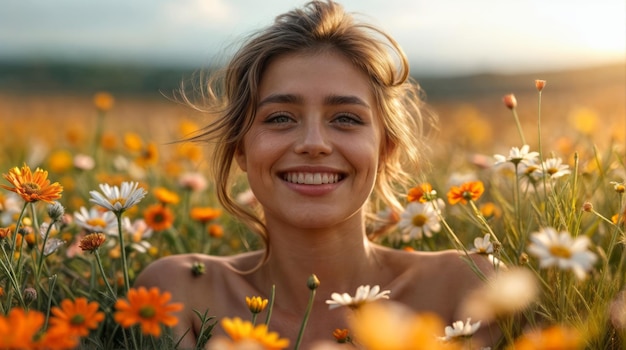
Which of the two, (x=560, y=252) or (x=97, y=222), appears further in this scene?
(x=97, y=222)

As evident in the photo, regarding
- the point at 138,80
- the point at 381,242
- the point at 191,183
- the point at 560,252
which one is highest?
the point at 560,252

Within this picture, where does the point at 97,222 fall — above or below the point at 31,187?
below

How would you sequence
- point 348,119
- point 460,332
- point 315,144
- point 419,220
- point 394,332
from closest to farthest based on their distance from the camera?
point 394,332 < point 460,332 < point 315,144 < point 348,119 < point 419,220

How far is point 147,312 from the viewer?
53.3 inches

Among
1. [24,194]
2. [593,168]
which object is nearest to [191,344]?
[24,194]

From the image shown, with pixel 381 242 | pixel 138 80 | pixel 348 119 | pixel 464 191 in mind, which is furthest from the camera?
pixel 138 80

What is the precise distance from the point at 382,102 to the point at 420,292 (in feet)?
2.02

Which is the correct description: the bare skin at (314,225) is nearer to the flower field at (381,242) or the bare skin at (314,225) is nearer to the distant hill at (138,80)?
the flower field at (381,242)

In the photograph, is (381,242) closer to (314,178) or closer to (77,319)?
(314,178)

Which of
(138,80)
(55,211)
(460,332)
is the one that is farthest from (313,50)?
(138,80)

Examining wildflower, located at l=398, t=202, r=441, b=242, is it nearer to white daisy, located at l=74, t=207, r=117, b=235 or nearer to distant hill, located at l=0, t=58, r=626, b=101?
white daisy, located at l=74, t=207, r=117, b=235

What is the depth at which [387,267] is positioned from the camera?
2.71 meters

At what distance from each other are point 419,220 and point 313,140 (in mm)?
518

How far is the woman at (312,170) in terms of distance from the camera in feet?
7.95
